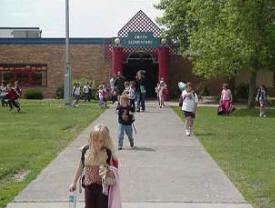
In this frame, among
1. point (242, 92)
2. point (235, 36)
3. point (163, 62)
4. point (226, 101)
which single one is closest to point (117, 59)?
point (163, 62)

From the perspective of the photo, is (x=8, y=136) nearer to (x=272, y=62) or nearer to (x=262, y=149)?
(x=262, y=149)

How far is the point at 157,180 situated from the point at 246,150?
5.06m

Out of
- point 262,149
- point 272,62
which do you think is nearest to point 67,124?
point 262,149

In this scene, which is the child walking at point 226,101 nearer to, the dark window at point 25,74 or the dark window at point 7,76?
the dark window at point 25,74

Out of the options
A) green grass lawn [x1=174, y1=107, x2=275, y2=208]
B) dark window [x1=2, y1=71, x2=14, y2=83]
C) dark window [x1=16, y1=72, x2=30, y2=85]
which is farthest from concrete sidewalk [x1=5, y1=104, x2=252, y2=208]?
dark window [x1=2, y1=71, x2=14, y2=83]

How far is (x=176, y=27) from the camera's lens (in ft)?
150

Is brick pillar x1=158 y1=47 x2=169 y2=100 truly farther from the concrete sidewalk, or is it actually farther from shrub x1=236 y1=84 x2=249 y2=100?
the concrete sidewalk

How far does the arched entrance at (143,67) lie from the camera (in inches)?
1850

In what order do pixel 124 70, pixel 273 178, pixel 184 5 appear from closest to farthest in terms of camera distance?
pixel 273 178 → pixel 184 5 → pixel 124 70

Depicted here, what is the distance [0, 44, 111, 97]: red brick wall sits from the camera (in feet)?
157

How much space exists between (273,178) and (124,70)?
1439 inches

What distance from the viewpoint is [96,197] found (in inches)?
281

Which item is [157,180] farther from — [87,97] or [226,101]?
[87,97]

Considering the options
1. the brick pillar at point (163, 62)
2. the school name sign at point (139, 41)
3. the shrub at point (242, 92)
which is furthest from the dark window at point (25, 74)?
the shrub at point (242, 92)
